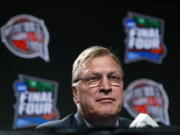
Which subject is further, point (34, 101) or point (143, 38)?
point (143, 38)

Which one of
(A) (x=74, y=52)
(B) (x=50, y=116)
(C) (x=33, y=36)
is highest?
(C) (x=33, y=36)

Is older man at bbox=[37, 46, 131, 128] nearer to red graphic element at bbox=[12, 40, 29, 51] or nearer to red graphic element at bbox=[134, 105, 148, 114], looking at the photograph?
red graphic element at bbox=[12, 40, 29, 51]

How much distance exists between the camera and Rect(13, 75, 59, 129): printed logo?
2053 millimetres

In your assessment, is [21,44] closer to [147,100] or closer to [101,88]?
[147,100]

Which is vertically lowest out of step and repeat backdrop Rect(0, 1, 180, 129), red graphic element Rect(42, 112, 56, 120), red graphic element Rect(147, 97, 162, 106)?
red graphic element Rect(42, 112, 56, 120)

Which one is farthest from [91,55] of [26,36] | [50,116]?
[26,36]

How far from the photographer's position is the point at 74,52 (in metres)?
2.18

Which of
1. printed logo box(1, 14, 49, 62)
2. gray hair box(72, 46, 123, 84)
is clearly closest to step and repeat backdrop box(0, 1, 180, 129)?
printed logo box(1, 14, 49, 62)

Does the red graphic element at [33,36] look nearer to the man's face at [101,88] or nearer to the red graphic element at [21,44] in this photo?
the red graphic element at [21,44]

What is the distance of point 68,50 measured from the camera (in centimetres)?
217

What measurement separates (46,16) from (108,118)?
5.28ft

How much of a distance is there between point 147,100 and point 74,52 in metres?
0.59

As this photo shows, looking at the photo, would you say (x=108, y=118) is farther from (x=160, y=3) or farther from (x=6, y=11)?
(x=160, y=3)

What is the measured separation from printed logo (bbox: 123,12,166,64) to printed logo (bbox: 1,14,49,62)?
527 millimetres
